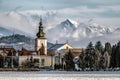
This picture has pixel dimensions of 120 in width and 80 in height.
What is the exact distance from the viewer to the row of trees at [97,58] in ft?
269

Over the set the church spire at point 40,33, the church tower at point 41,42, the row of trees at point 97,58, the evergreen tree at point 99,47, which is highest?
the church spire at point 40,33

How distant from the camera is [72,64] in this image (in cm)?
8844

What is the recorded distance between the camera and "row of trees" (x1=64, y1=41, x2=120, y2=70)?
269ft

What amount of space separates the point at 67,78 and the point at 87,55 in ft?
157

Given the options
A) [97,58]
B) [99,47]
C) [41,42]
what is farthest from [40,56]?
[97,58]

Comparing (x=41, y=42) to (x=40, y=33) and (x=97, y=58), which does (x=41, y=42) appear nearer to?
(x=40, y=33)

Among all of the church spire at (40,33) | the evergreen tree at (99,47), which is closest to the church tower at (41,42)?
the church spire at (40,33)

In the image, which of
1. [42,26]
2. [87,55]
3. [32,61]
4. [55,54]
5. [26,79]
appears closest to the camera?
[26,79]

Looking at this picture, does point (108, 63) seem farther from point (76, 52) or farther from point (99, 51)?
point (76, 52)

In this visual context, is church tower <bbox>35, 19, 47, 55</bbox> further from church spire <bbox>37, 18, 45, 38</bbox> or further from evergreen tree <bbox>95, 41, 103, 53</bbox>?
evergreen tree <bbox>95, 41, 103, 53</bbox>

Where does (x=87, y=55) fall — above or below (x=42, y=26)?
below

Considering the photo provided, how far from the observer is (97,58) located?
3275 inches

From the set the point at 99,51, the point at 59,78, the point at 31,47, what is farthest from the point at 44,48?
the point at 59,78

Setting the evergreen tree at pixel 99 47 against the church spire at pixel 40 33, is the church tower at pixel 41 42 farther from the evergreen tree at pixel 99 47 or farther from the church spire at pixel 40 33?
the evergreen tree at pixel 99 47
